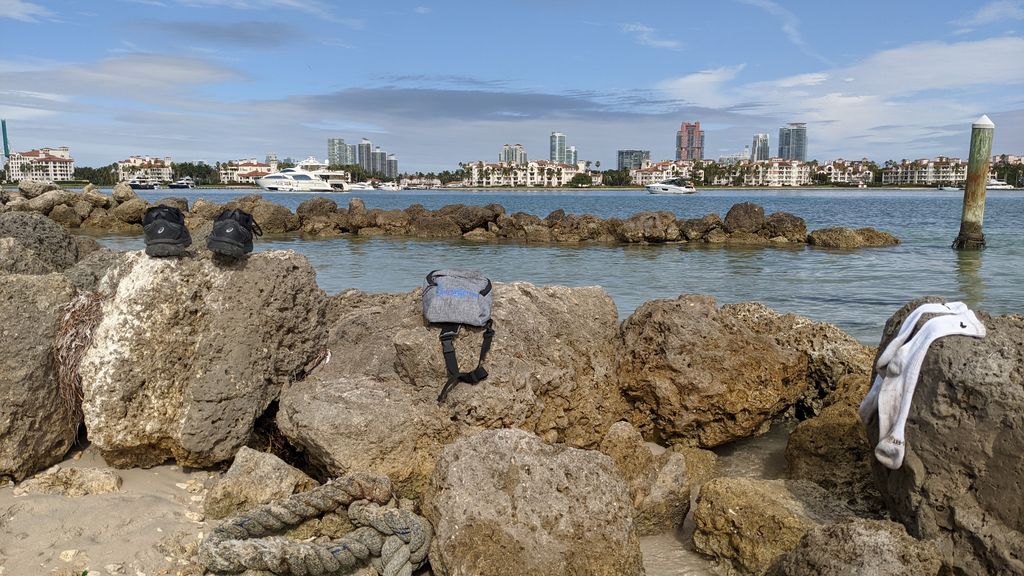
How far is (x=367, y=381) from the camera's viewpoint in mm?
5227

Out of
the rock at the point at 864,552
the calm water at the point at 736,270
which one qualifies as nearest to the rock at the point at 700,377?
the rock at the point at 864,552

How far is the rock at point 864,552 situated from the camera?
340cm

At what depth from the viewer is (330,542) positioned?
13.9 ft

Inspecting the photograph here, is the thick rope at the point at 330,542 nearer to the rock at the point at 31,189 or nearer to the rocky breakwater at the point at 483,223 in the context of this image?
the rocky breakwater at the point at 483,223

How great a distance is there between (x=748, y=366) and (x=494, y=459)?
2.91 m

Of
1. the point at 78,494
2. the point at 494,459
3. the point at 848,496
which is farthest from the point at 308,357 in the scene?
the point at 848,496

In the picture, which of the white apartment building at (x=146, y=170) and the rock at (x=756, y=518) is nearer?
the rock at (x=756, y=518)

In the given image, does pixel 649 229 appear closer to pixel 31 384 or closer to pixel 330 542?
pixel 31 384

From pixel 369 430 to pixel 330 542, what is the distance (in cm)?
79

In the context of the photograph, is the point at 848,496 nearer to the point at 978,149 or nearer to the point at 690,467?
the point at 690,467

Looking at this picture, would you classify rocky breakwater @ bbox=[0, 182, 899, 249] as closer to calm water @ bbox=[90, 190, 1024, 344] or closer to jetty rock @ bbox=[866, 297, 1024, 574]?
calm water @ bbox=[90, 190, 1024, 344]

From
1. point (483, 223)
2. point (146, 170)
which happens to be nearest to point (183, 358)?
point (483, 223)

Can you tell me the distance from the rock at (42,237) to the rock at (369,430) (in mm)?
3493

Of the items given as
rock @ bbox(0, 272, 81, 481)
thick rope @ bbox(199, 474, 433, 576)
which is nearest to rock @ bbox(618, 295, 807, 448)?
thick rope @ bbox(199, 474, 433, 576)
